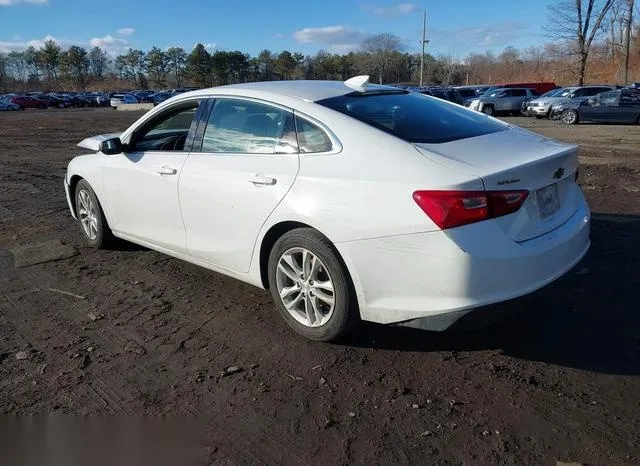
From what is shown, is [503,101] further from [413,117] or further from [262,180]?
[262,180]

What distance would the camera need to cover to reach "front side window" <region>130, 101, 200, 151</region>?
456 centimetres

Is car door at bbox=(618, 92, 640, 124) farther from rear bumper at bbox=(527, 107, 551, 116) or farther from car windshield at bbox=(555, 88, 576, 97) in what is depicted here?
car windshield at bbox=(555, 88, 576, 97)

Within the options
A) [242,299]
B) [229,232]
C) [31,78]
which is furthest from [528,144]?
[31,78]

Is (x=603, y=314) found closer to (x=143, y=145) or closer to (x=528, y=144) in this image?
(x=528, y=144)

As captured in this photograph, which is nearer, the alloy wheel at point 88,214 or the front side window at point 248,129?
the front side window at point 248,129

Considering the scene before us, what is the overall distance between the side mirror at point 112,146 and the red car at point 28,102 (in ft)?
218

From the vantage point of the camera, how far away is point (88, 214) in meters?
5.56

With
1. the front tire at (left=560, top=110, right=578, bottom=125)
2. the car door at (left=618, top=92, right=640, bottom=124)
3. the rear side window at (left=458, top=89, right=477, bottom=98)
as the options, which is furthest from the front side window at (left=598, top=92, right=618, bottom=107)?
the rear side window at (left=458, top=89, right=477, bottom=98)

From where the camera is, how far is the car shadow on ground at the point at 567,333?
3305mm

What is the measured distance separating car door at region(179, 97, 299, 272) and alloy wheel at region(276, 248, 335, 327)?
0.32 metres

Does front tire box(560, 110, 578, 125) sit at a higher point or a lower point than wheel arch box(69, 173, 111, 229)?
lower

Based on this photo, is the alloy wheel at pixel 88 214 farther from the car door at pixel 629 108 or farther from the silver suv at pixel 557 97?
the silver suv at pixel 557 97

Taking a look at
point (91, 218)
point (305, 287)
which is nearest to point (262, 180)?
point (305, 287)

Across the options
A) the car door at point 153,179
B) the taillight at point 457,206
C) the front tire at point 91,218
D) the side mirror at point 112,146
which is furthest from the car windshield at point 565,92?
the taillight at point 457,206
